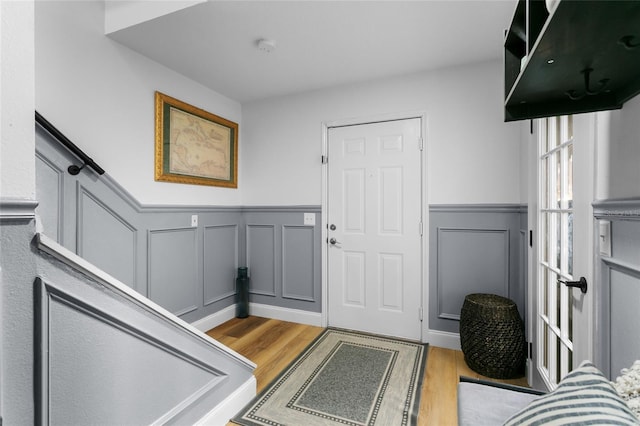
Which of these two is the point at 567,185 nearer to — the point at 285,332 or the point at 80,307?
the point at 80,307

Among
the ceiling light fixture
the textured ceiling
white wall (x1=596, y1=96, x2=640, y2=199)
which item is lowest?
white wall (x1=596, y1=96, x2=640, y2=199)

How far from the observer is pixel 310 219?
9.92 feet

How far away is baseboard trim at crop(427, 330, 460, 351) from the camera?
97.9 inches

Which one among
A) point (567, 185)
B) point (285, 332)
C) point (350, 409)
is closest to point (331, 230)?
point (285, 332)

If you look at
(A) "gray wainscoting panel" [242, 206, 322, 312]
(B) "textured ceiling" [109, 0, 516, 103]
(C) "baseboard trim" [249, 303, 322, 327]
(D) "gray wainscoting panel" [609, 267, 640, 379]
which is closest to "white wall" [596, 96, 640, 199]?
(D) "gray wainscoting panel" [609, 267, 640, 379]

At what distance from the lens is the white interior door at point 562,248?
3.67 feet

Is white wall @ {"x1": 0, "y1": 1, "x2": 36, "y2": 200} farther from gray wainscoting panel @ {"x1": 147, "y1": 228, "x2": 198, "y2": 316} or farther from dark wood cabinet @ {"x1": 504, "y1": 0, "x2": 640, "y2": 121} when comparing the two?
gray wainscoting panel @ {"x1": 147, "y1": 228, "x2": 198, "y2": 316}

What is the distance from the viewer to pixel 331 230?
9.67 ft

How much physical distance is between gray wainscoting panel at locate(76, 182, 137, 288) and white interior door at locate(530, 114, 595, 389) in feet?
8.47

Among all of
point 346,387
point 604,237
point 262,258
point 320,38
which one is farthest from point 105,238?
point 604,237

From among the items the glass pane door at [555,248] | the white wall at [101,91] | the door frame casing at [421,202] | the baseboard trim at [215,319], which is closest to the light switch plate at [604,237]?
the glass pane door at [555,248]

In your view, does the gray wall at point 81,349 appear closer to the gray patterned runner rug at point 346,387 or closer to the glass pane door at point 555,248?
the gray patterned runner rug at point 346,387

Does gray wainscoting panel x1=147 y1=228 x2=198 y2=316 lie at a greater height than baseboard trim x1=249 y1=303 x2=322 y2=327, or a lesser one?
greater

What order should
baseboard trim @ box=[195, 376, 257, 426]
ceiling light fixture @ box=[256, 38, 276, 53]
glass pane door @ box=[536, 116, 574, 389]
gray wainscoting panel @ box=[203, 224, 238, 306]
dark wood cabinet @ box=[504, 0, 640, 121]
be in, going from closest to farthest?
dark wood cabinet @ box=[504, 0, 640, 121]
glass pane door @ box=[536, 116, 574, 389]
baseboard trim @ box=[195, 376, 257, 426]
ceiling light fixture @ box=[256, 38, 276, 53]
gray wainscoting panel @ box=[203, 224, 238, 306]
